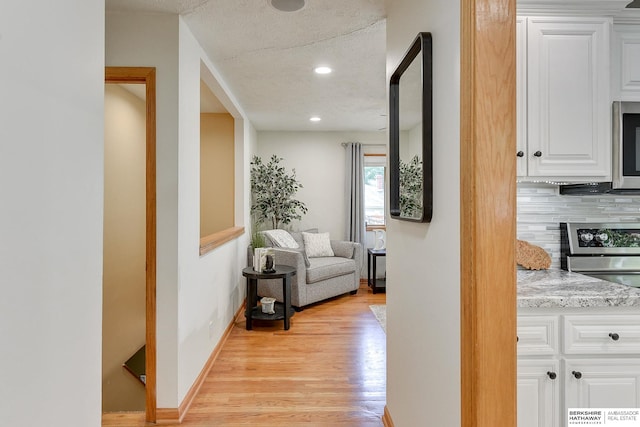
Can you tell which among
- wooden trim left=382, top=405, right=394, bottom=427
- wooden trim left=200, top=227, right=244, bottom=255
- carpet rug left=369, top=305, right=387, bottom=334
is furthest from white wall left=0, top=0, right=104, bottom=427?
carpet rug left=369, top=305, right=387, bottom=334

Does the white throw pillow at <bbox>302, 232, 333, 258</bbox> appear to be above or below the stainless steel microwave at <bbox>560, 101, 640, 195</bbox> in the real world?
below

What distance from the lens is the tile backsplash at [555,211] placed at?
2.19m

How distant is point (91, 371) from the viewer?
3.89 feet

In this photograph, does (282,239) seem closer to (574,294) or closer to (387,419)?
(387,419)

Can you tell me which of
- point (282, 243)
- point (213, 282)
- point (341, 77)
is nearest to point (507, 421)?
point (213, 282)

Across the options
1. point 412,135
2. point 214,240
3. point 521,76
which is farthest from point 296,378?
point 521,76

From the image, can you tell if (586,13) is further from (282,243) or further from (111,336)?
(111,336)

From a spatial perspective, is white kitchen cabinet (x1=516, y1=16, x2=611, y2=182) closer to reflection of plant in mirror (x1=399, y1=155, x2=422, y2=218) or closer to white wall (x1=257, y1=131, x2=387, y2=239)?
reflection of plant in mirror (x1=399, y1=155, x2=422, y2=218)

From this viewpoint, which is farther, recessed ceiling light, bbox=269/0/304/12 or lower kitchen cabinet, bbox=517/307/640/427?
recessed ceiling light, bbox=269/0/304/12

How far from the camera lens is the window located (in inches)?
235

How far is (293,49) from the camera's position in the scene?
2.77 m

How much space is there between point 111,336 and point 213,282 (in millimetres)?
1285

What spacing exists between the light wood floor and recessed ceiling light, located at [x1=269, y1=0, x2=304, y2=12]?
2.42m

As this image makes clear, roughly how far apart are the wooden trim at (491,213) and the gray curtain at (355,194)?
15.5 ft
